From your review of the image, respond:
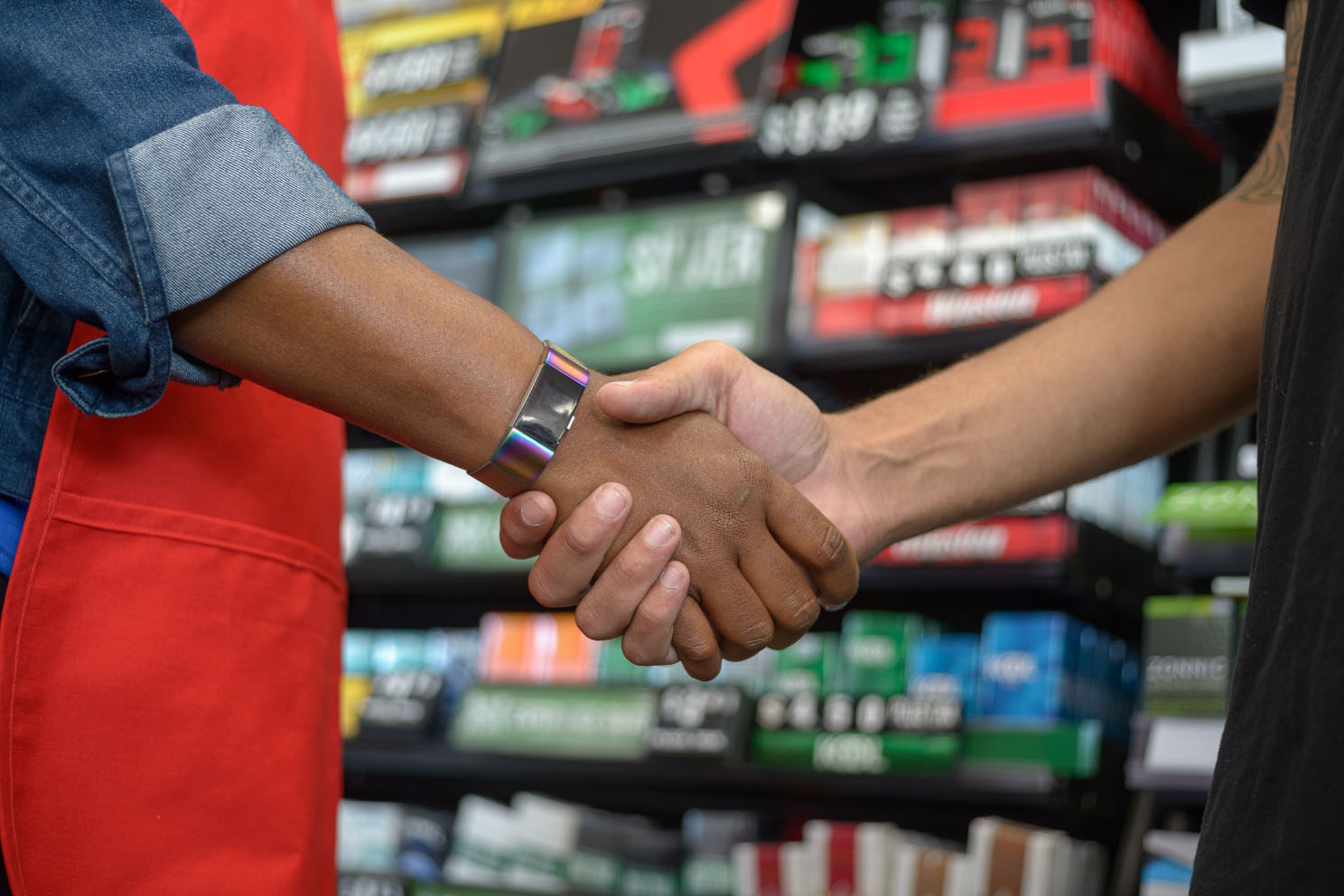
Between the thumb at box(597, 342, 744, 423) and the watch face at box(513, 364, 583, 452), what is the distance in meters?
0.04

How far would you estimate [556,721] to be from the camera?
2832 mm

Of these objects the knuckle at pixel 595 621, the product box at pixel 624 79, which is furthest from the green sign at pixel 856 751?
the knuckle at pixel 595 621

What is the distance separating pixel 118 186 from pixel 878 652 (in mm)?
1938

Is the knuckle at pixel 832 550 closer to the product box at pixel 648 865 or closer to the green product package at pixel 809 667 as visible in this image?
the green product package at pixel 809 667

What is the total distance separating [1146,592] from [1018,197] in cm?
77

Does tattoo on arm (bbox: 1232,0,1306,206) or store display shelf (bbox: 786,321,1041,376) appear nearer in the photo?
tattoo on arm (bbox: 1232,0,1306,206)

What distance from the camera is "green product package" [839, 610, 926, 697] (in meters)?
2.57

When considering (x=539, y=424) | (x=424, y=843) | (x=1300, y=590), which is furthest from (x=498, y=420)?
(x=424, y=843)

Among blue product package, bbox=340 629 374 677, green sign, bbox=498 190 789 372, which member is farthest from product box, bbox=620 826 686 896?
green sign, bbox=498 190 789 372

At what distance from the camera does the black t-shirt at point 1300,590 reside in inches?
23.7

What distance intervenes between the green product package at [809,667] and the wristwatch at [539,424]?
1599mm

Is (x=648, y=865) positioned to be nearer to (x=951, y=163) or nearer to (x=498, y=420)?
(x=951, y=163)

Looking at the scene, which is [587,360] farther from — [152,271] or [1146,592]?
[152,271]

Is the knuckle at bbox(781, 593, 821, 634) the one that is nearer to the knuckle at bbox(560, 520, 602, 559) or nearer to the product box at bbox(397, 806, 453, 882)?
the knuckle at bbox(560, 520, 602, 559)
